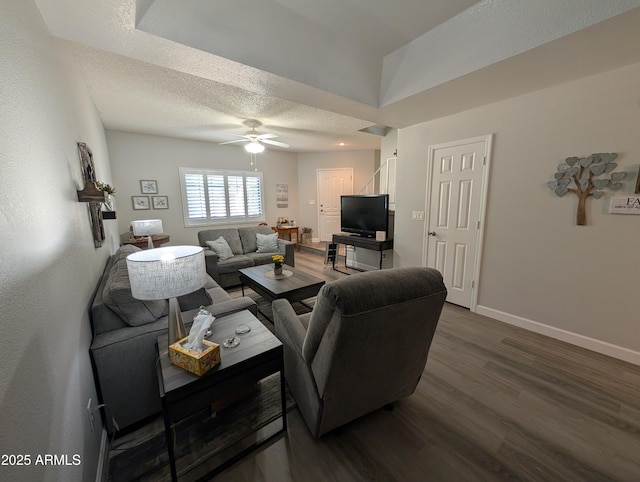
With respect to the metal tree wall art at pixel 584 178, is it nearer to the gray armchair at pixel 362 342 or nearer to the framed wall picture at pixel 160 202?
the gray armchair at pixel 362 342

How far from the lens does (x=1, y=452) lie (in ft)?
1.88

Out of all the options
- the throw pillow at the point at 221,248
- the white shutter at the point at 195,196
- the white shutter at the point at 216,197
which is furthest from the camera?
the white shutter at the point at 216,197

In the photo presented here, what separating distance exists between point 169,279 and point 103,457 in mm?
1065

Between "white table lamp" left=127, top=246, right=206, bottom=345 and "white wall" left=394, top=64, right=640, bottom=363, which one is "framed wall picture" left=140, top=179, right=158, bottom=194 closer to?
"white table lamp" left=127, top=246, right=206, bottom=345

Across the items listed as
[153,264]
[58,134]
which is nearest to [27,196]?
[153,264]

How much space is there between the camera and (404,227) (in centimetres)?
383

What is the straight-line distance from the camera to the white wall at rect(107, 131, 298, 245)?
4.42 m

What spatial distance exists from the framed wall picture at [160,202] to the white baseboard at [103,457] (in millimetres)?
4247

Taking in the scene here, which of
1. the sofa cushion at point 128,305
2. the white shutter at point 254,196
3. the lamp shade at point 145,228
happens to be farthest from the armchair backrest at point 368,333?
the white shutter at point 254,196

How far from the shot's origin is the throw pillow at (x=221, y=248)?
410 centimetres

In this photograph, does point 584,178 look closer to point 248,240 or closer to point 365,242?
point 365,242

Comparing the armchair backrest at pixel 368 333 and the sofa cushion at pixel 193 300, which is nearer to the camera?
the armchair backrest at pixel 368 333

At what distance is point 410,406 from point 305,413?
29.7 inches

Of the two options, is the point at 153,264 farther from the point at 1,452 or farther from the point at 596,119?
the point at 596,119
